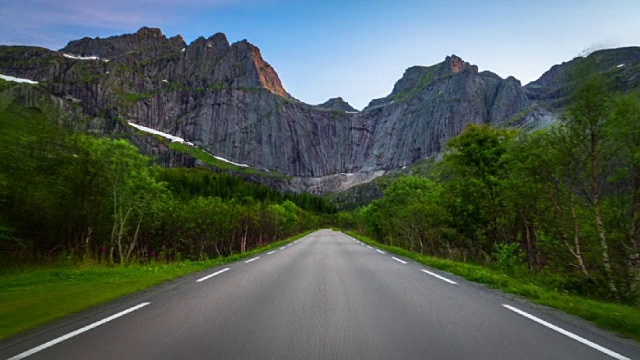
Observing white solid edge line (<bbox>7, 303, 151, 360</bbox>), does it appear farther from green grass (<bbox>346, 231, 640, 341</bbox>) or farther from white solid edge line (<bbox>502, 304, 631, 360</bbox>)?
green grass (<bbox>346, 231, 640, 341</bbox>)

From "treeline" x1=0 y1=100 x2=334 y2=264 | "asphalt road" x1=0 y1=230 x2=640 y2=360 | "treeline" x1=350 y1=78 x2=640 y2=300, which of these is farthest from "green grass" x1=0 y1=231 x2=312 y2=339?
"treeline" x1=350 y1=78 x2=640 y2=300

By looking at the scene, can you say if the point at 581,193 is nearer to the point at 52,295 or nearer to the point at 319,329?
the point at 319,329

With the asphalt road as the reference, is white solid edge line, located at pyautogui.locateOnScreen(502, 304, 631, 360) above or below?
above

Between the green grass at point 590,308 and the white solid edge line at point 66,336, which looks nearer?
the white solid edge line at point 66,336

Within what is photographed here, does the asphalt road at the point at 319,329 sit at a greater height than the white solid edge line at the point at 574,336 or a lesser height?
lesser

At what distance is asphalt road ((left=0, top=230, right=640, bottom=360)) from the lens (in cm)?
379

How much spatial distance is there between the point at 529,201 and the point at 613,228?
3.38 meters

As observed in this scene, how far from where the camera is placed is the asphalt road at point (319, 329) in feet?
12.5

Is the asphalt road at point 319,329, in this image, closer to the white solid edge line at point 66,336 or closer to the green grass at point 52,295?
the white solid edge line at point 66,336

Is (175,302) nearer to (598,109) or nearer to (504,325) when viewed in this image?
(504,325)

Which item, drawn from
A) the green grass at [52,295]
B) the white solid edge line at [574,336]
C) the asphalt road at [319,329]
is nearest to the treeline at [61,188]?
the green grass at [52,295]

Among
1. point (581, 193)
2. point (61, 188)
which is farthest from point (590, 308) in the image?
point (61, 188)

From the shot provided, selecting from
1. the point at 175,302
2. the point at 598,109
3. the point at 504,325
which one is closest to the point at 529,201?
the point at 598,109

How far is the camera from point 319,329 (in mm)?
4684
